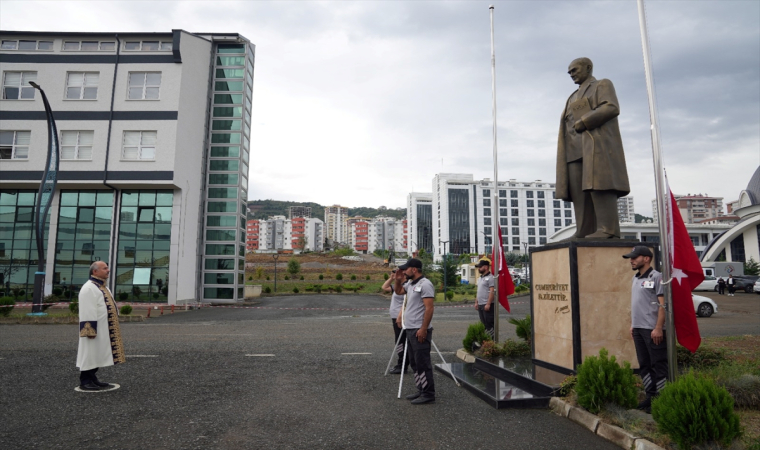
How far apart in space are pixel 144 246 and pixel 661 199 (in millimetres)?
27274

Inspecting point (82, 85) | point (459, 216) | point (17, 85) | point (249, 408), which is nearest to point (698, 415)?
point (249, 408)

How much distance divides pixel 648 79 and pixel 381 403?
16.4 feet

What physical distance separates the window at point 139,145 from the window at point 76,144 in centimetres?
196

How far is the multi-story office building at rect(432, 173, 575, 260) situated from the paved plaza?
11667 centimetres

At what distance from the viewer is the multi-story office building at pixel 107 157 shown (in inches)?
1050

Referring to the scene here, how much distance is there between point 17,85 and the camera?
2756 centimetres

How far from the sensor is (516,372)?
751cm

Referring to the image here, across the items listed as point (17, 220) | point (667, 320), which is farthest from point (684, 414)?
point (17, 220)

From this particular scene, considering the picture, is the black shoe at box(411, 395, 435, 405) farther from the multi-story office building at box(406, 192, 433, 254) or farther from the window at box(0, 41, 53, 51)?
the multi-story office building at box(406, 192, 433, 254)

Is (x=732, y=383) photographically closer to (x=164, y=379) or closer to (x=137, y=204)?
(x=164, y=379)

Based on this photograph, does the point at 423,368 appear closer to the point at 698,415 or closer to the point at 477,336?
the point at 698,415

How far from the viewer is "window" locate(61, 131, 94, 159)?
26906mm


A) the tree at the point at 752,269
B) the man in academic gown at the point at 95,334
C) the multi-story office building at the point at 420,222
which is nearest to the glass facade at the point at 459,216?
the multi-story office building at the point at 420,222

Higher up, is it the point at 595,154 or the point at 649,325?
the point at 595,154
